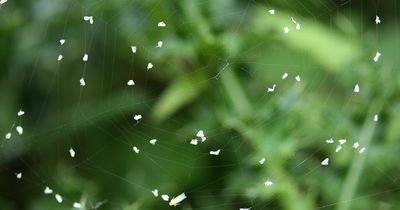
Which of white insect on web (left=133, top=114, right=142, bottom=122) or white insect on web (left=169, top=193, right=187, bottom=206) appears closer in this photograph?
white insect on web (left=169, top=193, right=187, bottom=206)

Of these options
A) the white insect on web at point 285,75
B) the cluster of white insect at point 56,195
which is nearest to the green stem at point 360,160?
the white insect on web at point 285,75

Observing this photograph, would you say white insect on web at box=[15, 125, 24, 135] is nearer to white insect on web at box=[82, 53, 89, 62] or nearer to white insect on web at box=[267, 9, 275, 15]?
white insect on web at box=[82, 53, 89, 62]

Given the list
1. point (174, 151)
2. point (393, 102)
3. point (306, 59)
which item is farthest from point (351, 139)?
point (174, 151)

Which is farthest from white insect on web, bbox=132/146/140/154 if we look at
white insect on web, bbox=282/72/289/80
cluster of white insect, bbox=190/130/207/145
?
white insect on web, bbox=282/72/289/80

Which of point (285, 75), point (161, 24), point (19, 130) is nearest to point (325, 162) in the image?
point (285, 75)

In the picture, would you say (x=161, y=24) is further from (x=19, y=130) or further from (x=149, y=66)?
(x=19, y=130)

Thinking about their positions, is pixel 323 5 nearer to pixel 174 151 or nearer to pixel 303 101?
pixel 303 101

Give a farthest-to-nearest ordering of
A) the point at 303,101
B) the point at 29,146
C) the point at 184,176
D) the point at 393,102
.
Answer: the point at 29,146
the point at 184,176
the point at 303,101
the point at 393,102

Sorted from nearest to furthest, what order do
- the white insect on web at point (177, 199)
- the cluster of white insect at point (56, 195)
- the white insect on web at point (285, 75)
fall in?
1. the white insect on web at point (177, 199)
2. the cluster of white insect at point (56, 195)
3. the white insect on web at point (285, 75)

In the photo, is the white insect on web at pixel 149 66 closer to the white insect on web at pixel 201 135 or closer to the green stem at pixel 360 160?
the white insect on web at pixel 201 135
